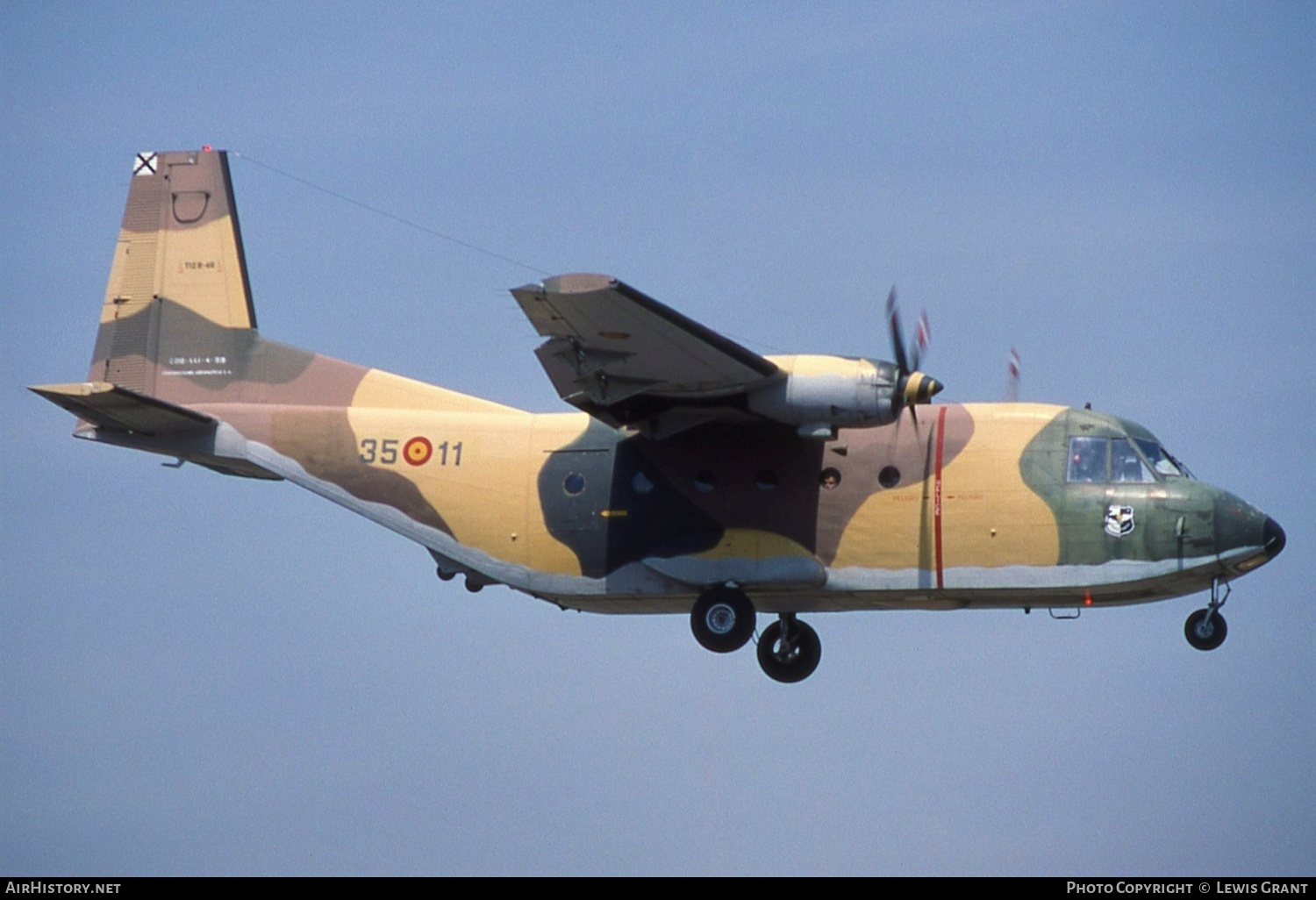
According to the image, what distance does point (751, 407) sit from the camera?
19.2m

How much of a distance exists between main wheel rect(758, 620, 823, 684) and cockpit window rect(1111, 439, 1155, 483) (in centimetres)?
401

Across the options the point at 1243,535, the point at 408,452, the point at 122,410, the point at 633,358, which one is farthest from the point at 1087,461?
Answer: the point at 122,410

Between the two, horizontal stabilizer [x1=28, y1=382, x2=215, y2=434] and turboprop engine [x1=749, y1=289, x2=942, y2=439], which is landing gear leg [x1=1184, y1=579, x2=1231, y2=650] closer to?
turboprop engine [x1=749, y1=289, x2=942, y2=439]

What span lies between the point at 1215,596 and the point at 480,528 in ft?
26.3

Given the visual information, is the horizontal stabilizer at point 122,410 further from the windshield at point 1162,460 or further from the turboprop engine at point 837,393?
the windshield at point 1162,460

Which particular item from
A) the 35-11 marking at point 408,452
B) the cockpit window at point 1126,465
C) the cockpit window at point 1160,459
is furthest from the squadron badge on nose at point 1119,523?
the 35-11 marking at point 408,452

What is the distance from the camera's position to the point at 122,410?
2069cm

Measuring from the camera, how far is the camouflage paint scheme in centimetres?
1916

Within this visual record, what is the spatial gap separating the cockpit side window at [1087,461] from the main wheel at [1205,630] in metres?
1.72

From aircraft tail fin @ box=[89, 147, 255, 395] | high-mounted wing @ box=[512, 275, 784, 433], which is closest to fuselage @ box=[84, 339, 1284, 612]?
high-mounted wing @ box=[512, 275, 784, 433]

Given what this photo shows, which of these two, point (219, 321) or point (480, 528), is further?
point (219, 321)

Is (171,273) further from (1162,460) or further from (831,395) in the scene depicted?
(1162,460)
